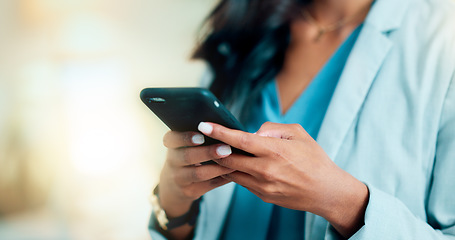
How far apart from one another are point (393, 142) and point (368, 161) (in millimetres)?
58

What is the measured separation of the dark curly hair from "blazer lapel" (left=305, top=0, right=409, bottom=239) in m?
0.28

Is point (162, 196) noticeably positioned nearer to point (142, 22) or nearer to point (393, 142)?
point (393, 142)

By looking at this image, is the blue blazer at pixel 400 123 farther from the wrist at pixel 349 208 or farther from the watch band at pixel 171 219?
the watch band at pixel 171 219

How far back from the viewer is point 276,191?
523 mm

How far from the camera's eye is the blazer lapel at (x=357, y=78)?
70 cm

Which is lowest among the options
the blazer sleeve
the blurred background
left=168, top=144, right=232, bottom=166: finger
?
the blurred background

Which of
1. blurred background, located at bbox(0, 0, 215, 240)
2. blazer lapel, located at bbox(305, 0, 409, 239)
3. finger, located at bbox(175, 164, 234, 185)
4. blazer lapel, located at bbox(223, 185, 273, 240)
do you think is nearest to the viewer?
finger, located at bbox(175, 164, 234, 185)

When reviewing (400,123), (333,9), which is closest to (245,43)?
(333,9)

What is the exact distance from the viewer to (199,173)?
1.88 ft

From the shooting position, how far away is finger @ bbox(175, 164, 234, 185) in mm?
547

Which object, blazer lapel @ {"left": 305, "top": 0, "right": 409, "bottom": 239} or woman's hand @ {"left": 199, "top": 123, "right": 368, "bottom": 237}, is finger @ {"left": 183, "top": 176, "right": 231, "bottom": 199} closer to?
woman's hand @ {"left": 199, "top": 123, "right": 368, "bottom": 237}

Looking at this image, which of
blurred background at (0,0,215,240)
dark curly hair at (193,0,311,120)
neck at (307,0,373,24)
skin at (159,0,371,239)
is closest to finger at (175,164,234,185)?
skin at (159,0,371,239)

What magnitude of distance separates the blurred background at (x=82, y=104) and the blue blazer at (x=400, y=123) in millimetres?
2428

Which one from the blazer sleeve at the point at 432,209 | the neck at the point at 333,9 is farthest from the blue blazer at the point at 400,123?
the neck at the point at 333,9
